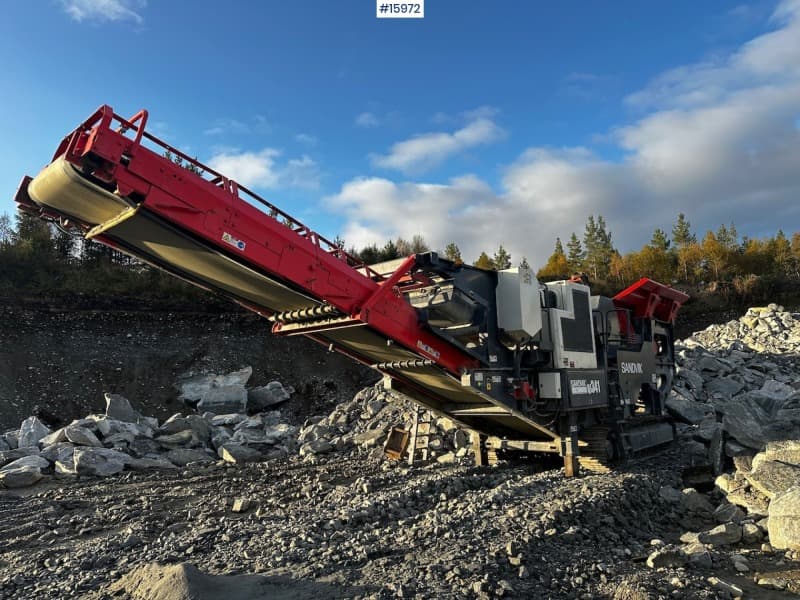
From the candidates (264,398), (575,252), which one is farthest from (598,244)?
(264,398)

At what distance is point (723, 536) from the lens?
218 inches

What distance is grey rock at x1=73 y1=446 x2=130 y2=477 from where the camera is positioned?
10.1 m

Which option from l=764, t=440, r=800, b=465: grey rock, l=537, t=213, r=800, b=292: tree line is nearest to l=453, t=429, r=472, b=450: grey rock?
l=764, t=440, r=800, b=465: grey rock

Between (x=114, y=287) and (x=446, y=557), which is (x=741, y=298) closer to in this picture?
(x=114, y=287)

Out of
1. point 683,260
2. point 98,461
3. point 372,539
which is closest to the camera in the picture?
point 372,539

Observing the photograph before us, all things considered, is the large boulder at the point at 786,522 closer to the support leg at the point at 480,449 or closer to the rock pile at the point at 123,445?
the support leg at the point at 480,449

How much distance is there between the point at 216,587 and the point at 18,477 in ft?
24.9

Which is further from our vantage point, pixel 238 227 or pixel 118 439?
pixel 118 439

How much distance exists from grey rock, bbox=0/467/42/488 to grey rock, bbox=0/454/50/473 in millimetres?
296

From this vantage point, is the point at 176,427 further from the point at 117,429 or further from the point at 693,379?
the point at 693,379

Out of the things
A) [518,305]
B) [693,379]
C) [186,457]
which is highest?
[518,305]

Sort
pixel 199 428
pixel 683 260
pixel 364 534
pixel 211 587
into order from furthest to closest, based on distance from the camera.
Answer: pixel 683 260, pixel 199 428, pixel 364 534, pixel 211 587

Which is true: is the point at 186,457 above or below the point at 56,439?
below

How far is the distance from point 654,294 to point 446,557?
7.10 meters
